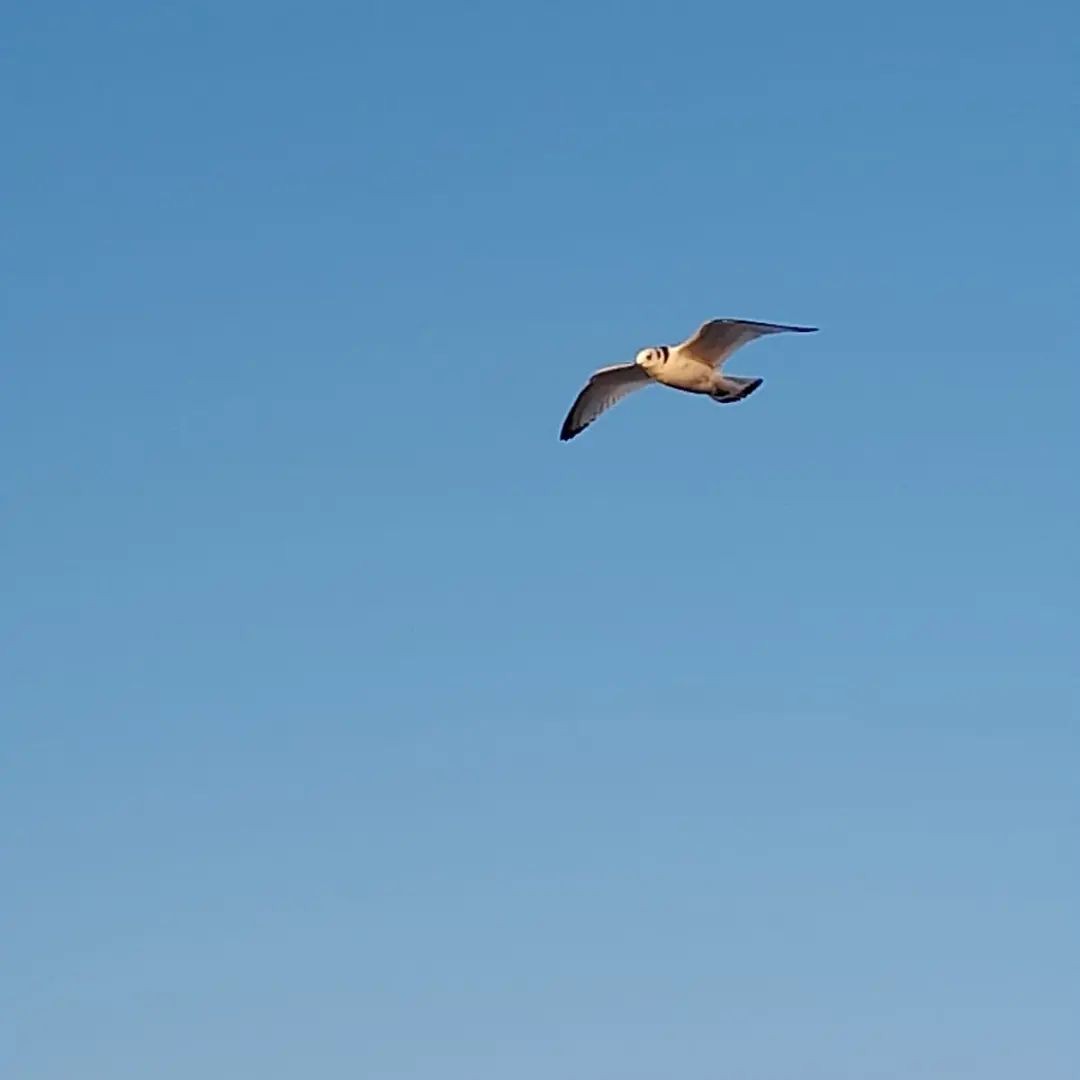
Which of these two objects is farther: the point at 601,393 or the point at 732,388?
the point at 601,393

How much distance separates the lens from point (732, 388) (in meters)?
24.8

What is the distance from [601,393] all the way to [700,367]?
7.17ft

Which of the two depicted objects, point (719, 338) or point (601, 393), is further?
point (601, 393)

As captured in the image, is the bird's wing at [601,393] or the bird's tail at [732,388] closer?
the bird's tail at [732,388]

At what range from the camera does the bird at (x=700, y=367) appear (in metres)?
24.3

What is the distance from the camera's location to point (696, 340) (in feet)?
80.9

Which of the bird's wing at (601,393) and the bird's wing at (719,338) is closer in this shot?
the bird's wing at (719,338)

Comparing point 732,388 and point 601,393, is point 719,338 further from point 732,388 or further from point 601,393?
point 601,393

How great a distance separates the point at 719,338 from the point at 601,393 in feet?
8.67

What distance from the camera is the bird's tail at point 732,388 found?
2442 centimetres

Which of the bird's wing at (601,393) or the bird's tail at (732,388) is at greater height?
the bird's wing at (601,393)

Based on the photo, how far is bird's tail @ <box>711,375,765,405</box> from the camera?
80.1 feet

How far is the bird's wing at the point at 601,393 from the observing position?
1046 inches

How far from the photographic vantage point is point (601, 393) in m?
27.0
